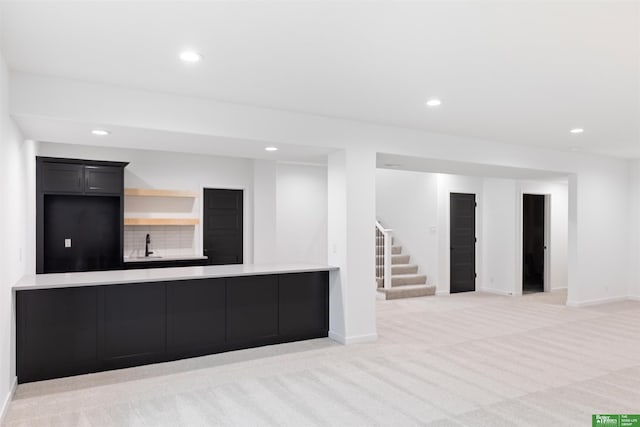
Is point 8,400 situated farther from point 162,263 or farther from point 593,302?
point 593,302

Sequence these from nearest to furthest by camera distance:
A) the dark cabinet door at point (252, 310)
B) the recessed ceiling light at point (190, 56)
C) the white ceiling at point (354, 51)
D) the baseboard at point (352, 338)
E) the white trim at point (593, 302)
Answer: the white ceiling at point (354, 51)
the recessed ceiling light at point (190, 56)
the dark cabinet door at point (252, 310)
the baseboard at point (352, 338)
the white trim at point (593, 302)

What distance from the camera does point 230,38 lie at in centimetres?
281

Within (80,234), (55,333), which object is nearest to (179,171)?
(80,234)

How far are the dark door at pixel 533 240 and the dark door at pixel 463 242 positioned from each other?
1098mm

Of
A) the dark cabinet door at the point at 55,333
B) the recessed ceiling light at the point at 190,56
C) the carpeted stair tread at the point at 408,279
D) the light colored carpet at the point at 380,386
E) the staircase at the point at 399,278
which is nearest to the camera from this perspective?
the recessed ceiling light at the point at 190,56

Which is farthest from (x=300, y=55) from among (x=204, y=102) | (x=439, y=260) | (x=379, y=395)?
(x=439, y=260)

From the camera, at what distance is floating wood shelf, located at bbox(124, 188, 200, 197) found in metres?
6.98

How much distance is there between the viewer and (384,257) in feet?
28.1

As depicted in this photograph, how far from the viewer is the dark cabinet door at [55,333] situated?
3.82 metres

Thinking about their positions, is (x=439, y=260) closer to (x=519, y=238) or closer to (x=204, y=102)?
(x=519, y=238)

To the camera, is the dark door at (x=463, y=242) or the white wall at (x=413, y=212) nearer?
the white wall at (x=413, y=212)

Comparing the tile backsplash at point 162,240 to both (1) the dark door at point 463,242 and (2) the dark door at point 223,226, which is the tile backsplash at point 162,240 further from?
(1) the dark door at point 463,242

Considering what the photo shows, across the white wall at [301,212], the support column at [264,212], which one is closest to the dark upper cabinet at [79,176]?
the support column at [264,212]

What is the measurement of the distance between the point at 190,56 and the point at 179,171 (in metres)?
4.73
